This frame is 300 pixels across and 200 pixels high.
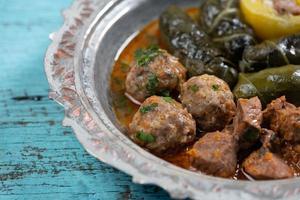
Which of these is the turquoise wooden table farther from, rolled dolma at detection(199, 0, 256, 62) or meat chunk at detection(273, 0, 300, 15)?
meat chunk at detection(273, 0, 300, 15)

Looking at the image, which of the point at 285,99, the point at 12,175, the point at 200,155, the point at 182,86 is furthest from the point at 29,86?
the point at 285,99

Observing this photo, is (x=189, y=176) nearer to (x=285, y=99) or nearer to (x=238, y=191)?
(x=238, y=191)

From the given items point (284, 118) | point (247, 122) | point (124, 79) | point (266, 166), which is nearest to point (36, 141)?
point (124, 79)

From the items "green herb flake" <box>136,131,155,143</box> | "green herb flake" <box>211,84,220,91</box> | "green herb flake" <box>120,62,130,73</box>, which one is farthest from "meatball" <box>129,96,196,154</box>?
"green herb flake" <box>120,62,130,73</box>

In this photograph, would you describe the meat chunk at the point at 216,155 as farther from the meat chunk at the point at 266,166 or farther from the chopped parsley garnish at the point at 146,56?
the chopped parsley garnish at the point at 146,56

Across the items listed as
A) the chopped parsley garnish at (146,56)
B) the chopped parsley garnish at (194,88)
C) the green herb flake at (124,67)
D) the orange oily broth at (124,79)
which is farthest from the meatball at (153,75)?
the green herb flake at (124,67)

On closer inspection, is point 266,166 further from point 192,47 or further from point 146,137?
point 192,47

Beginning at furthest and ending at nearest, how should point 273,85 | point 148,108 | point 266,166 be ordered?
point 273,85
point 148,108
point 266,166
